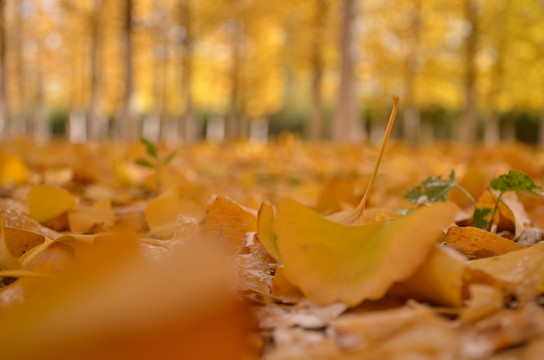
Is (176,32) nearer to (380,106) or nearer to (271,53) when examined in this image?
(271,53)

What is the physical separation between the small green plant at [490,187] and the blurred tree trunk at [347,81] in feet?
21.9

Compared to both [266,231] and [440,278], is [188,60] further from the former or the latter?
[440,278]

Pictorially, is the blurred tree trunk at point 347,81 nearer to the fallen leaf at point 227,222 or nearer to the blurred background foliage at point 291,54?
the blurred background foliage at point 291,54

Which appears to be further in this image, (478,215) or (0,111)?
(0,111)

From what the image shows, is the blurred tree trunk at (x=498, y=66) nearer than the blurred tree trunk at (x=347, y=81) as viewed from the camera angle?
No

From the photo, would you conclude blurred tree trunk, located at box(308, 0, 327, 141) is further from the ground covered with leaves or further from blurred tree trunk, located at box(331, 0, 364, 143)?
the ground covered with leaves

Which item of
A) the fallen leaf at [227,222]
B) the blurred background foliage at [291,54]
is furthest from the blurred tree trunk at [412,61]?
the fallen leaf at [227,222]

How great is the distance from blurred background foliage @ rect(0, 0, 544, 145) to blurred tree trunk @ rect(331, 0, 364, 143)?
0.05 feet

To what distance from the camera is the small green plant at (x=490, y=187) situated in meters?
0.79

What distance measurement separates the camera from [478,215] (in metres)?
0.85

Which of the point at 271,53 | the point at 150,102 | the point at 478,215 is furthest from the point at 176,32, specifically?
the point at 478,215

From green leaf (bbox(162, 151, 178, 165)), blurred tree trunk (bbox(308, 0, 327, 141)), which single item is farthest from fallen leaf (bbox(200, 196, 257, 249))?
blurred tree trunk (bbox(308, 0, 327, 141))

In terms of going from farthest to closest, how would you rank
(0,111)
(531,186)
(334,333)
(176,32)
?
(176,32)
(0,111)
(531,186)
(334,333)

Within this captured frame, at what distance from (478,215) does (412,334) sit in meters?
0.52
